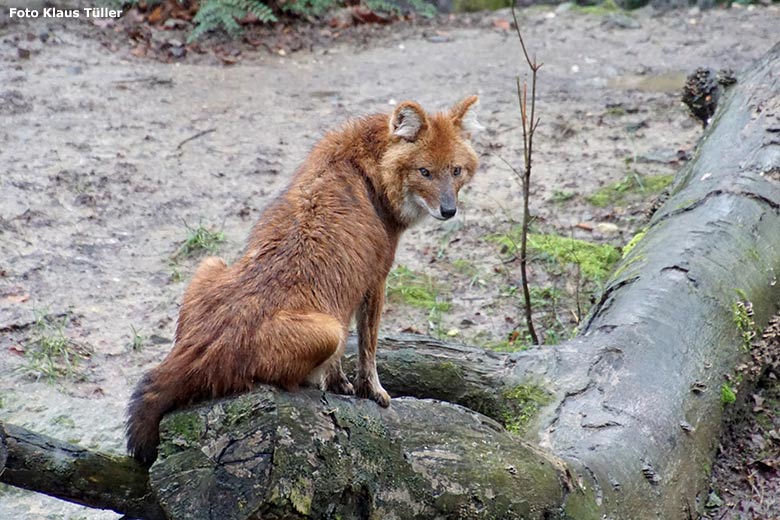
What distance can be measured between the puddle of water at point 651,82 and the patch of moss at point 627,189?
2473 millimetres

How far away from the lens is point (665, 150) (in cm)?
891

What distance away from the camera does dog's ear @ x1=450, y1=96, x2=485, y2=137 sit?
497cm

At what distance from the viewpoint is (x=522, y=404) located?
15.2 ft

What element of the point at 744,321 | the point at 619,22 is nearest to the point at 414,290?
the point at 744,321

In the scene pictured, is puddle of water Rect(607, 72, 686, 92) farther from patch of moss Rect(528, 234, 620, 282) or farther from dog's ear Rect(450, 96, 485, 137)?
dog's ear Rect(450, 96, 485, 137)

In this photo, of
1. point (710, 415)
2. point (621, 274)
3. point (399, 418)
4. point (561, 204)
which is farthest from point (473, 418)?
point (561, 204)

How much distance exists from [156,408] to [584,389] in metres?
2.10

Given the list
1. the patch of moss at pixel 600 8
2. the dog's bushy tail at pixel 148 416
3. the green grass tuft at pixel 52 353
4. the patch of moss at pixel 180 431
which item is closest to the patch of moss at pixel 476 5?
the patch of moss at pixel 600 8

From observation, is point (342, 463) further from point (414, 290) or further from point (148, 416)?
point (414, 290)

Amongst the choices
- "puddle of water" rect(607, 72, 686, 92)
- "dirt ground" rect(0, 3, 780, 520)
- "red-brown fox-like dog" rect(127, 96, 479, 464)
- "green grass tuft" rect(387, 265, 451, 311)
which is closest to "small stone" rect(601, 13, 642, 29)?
"dirt ground" rect(0, 3, 780, 520)

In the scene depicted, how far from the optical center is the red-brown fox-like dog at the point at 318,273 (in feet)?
11.1

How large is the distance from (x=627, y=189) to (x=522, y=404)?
4068 mm

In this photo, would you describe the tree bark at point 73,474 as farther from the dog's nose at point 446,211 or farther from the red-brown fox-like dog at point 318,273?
the dog's nose at point 446,211

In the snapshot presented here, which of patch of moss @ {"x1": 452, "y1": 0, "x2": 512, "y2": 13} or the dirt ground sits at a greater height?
patch of moss @ {"x1": 452, "y1": 0, "x2": 512, "y2": 13}
